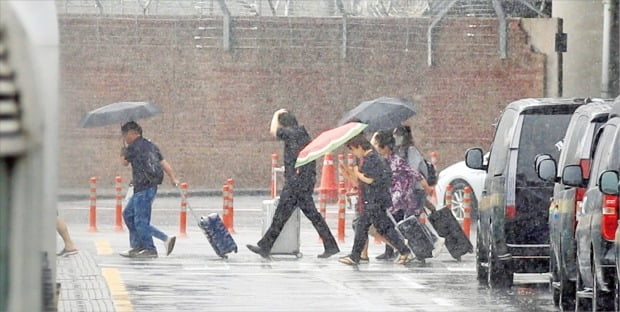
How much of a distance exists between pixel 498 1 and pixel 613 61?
40.5ft

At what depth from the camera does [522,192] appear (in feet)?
52.3

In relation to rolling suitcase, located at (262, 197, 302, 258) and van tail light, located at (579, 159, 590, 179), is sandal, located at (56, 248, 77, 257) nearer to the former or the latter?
rolling suitcase, located at (262, 197, 302, 258)

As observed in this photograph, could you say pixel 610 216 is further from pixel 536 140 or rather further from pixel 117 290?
pixel 117 290

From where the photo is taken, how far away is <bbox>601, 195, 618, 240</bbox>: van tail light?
12086mm

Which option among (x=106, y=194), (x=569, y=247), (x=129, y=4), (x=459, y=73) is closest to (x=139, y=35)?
(x=129, y=4)

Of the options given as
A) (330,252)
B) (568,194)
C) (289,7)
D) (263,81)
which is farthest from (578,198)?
(289,7)

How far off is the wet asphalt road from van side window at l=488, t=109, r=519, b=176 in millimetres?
1136

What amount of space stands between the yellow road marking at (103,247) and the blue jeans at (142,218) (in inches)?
30.3

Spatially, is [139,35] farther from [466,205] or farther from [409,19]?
[466,205]

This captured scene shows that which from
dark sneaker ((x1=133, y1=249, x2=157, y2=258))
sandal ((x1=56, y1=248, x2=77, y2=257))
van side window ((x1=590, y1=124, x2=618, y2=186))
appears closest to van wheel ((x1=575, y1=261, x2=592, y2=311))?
van side window ((x1=590, y1=124, x2=618, y2=186))

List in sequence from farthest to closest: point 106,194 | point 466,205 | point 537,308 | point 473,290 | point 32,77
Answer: point 106,194 < point 466,205 < point 473,290 < point 537,308 < point 32,77

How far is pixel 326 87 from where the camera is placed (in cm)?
3697

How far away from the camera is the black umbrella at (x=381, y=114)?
21.6 m

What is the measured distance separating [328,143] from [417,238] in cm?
148
